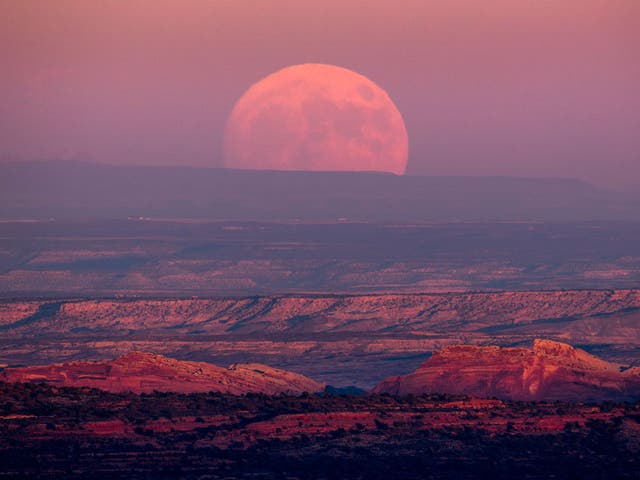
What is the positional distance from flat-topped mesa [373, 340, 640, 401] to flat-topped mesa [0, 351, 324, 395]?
5.55 m

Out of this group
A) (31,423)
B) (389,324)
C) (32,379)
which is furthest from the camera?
(389,324)

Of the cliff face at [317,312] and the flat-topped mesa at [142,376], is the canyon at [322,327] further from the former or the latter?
the flat-topped mesa at [142,376]

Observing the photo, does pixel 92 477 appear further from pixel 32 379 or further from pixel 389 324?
pixel 389 324

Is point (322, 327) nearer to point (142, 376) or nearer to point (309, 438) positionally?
point (142, 376)

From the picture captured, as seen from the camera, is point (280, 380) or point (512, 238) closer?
point (280, 380)

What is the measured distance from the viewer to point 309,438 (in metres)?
47.7

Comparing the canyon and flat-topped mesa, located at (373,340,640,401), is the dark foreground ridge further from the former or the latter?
the canyon

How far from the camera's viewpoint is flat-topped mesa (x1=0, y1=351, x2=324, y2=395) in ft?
206

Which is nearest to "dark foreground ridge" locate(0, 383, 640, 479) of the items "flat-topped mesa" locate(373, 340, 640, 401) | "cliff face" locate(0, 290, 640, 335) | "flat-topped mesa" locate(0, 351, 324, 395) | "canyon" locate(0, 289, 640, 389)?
"flat-topped mesa" locate(0, 351, 324, 395)

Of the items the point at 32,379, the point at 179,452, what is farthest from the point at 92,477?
the point at 32,379

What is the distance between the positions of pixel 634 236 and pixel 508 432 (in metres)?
154

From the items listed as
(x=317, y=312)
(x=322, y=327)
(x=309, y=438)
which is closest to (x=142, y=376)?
(x=309, y=438)

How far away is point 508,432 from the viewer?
48.8 m

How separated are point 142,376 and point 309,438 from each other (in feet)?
59.7
